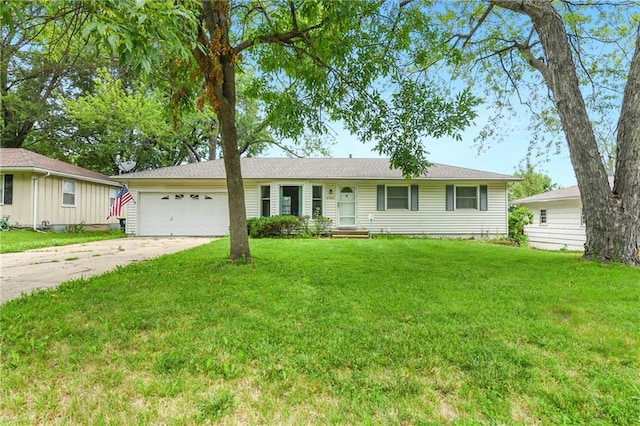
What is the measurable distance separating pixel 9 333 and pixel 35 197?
13.5 metres

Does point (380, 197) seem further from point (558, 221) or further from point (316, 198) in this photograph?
point (558, 221)

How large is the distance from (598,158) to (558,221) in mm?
10380

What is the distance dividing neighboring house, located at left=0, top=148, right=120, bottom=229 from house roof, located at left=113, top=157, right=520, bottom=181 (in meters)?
3.04

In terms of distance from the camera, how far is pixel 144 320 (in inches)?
123

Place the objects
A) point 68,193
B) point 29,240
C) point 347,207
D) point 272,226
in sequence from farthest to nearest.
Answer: point 68,193 < point 347,207 < point 272,226 < point 29,240

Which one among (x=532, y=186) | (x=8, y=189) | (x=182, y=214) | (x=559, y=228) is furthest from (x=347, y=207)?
(x=532, y=186)

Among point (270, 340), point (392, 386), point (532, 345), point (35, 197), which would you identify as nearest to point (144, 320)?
point (270, 340)

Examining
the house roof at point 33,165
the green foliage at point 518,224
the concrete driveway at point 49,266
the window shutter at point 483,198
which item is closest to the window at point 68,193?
the house roof at point 33,165

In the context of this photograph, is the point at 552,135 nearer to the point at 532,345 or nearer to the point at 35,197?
the point at 532,345

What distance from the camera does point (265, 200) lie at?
13945 mm

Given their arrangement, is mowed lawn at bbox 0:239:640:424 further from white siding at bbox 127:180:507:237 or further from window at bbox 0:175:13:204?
window at bbox 0:175:13:204

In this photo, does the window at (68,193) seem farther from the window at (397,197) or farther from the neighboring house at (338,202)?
the window at (397,197)

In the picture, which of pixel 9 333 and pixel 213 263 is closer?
pixel 9 333

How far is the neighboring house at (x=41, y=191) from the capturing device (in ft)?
42.1
